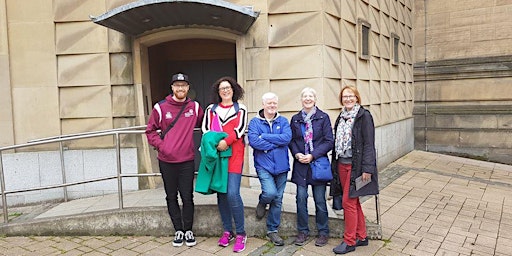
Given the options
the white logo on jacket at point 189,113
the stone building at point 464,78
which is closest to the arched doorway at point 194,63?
the white logo on jacket at point 189,113

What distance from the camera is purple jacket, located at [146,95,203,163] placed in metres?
4.29

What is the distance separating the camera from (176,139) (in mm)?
4305

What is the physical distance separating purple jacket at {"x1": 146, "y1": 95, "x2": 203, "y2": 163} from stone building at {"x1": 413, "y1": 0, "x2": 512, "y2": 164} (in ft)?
29.7

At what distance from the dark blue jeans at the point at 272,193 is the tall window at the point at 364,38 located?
4272 mm

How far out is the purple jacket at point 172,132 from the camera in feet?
14.1

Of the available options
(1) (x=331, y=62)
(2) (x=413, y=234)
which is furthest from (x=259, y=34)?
(2) (x=413, y=234)

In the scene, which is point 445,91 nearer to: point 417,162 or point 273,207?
point 417,162

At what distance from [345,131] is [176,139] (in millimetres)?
1799

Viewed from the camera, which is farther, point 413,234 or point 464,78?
point 464,78

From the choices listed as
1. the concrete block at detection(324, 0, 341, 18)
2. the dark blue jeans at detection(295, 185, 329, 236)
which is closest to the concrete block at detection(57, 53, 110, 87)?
the concrete block at detection(324, 0, 341, 18)

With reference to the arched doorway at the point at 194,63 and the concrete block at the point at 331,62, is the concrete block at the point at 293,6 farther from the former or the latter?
the arched doorway at the point at 194,63

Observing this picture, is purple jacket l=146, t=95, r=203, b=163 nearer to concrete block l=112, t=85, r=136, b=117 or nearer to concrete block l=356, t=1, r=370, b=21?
concrete block l=112, t=85, r=136, b=117

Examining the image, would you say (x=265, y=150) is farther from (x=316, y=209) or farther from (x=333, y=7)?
(x=333, y=7)

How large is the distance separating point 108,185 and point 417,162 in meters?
7.08
